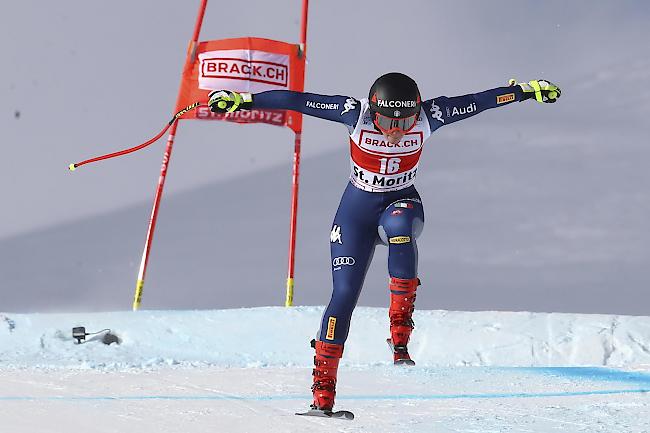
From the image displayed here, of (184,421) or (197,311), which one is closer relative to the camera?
(184,421)

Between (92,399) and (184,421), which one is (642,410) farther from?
(92,399)

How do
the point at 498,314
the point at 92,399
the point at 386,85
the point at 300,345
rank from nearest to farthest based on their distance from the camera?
1. the point at 386,85
2. the point at 92,399
3. the point at 300,345
4. the point at 498,314

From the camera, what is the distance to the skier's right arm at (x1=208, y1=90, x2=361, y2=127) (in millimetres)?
5684

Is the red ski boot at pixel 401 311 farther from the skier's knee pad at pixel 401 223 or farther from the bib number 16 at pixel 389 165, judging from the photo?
the bib number 16 at pixel 389 165

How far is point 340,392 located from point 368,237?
5.36 ft

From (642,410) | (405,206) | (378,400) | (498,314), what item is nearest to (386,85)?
(405,206)

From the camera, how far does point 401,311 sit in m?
5.79

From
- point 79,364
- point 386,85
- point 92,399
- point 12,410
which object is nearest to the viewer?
point 386,85

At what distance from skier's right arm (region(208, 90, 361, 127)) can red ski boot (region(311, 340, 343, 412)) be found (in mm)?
1334

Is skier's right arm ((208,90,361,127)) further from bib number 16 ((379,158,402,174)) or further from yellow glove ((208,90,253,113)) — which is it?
bib number 16 ((379,158,402,174))

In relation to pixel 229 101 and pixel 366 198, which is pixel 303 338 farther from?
pixel 229 101

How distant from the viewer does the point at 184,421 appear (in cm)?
559

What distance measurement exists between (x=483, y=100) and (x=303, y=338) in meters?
5.19

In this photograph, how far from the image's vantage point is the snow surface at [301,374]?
18.7 feet
